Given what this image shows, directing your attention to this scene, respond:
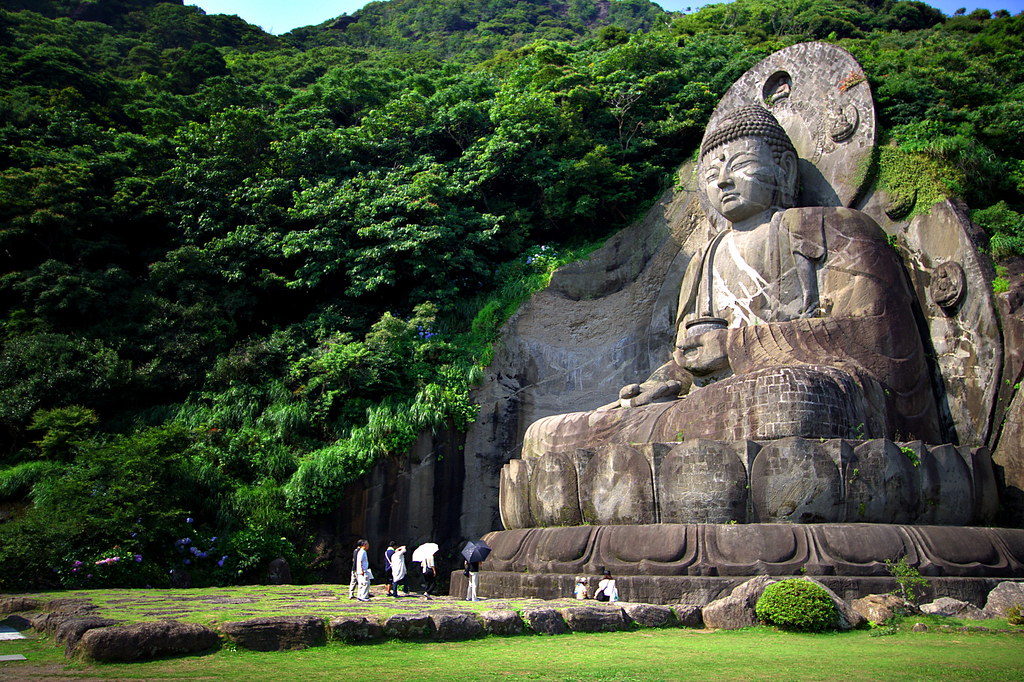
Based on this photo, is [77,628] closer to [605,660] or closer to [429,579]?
[605,660]

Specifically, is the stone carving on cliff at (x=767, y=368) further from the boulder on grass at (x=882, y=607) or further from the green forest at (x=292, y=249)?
the green forest at (x=292, y=249)

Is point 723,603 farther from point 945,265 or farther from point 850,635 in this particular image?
point 945,265

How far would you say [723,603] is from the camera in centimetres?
635

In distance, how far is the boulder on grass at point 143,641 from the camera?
14.7 feet

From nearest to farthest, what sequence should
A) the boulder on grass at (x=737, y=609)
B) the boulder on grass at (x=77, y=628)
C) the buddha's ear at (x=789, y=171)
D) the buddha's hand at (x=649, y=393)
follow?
the boulder on grass at (x=77, y=628), the boulder on grass at (x=737, y=609), the buddha's hand at (x=649, y=393), the buddha's ear at (x=789, y=171)

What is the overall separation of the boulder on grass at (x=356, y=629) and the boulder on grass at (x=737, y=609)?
9.03ft

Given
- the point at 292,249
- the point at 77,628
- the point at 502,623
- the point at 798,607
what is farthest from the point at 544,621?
the point at 292,249

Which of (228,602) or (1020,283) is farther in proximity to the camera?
(1020,283)

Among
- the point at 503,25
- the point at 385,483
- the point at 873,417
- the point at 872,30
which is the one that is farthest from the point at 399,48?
the point at 873,417

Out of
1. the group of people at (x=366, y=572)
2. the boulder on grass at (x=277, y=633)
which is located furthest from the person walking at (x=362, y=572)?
the boulder on grass at (x=277, y=633)

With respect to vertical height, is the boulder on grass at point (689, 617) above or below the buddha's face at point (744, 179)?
below

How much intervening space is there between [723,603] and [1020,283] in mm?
7005

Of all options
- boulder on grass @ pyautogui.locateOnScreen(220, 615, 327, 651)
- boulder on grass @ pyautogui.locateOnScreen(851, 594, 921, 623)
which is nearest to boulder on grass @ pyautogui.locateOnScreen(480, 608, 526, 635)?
boulder on grass @ pyautogui.locateOnScreen(220, 615, 327, 651)

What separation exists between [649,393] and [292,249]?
832cm
